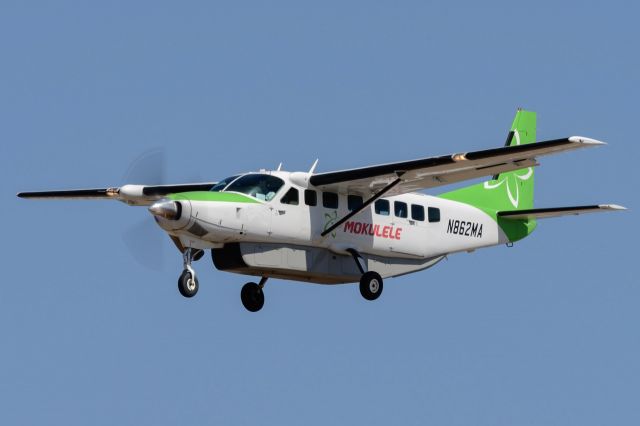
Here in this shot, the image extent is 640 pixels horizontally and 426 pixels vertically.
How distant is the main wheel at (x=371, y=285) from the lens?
101 ft

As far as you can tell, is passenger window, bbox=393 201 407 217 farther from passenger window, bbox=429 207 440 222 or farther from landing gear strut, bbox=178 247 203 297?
landing gear strut, bbox=178 247 203 297

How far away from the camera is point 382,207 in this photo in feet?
104

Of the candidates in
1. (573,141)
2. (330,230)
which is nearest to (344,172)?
(330,230)

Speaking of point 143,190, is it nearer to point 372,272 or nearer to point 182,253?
point 182,253

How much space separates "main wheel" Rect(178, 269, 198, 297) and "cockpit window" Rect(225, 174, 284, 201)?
6.82ft

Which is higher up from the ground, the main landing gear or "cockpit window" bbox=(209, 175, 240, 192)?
"cockpit window" bbox=(209, 175, 240, 192)

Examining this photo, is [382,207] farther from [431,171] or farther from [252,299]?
[252,299]

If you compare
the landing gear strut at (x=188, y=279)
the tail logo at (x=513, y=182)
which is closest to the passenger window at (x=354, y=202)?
the landing gear strut at (x=188, y=279)

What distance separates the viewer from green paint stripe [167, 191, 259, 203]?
1120 inches

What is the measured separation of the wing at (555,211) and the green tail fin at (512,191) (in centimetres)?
31

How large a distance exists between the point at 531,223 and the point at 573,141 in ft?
30.5

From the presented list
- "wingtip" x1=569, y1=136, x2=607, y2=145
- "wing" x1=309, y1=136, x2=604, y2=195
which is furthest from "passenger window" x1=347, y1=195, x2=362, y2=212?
"wingtip" x1=569, y1=136, x2=607, y2=145

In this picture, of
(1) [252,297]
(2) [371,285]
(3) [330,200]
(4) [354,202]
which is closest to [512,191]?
(4) [354,202]

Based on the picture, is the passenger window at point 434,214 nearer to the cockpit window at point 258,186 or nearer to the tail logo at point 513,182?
the tail logo at point 513,182
